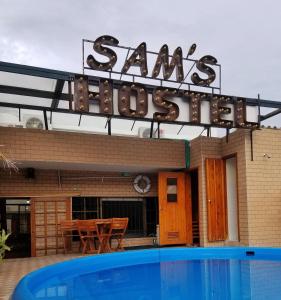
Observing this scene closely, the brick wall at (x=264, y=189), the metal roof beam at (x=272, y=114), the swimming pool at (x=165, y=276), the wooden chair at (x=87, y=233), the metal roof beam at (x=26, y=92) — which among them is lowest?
the swimming pool at (x=165, y=276)

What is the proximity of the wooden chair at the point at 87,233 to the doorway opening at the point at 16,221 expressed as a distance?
1731 millimetres

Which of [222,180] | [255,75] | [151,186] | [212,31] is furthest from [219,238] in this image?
[255,75]

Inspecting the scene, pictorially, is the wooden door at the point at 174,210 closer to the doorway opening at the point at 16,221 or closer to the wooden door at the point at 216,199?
the wooden door at the point at 216,199

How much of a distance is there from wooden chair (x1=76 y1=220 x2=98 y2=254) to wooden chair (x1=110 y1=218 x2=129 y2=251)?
540 millimetres

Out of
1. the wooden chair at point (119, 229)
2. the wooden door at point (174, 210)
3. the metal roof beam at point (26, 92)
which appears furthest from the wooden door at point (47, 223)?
the metal roof beam at point (26, 92)

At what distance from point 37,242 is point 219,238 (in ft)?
17.0

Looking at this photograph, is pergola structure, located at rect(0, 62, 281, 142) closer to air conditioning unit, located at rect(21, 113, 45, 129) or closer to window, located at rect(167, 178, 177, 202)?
air conditioning unit, located at rect(21, 113, 45, 129)

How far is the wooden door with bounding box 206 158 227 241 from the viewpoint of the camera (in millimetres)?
11023

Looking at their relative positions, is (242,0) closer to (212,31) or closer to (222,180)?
(212,31)

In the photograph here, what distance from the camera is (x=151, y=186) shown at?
1296 cm

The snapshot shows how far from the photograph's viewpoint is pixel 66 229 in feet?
35.2

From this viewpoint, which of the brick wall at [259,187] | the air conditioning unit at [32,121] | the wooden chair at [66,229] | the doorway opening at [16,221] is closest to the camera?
the brick wall at [259,187]

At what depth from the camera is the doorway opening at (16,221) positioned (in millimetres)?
11375

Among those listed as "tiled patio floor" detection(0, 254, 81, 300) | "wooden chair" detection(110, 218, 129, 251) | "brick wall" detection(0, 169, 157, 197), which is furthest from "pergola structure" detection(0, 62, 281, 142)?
"tiled patio floor" detection(0, 254, 81, 300)
